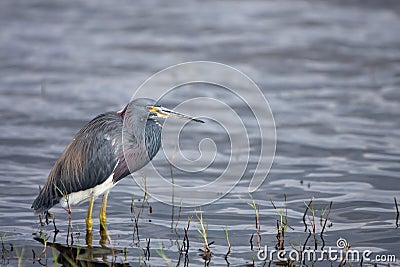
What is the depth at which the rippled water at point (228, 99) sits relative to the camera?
721cm

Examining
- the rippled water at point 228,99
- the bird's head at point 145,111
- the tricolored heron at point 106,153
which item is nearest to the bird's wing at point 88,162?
the tricolored heron at point 106,153

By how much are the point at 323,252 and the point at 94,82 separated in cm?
670

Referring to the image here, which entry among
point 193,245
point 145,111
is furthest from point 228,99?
point 193,245

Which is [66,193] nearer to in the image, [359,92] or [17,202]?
[17,202]

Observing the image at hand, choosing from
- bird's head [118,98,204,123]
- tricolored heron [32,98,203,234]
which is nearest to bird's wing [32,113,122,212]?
tricolored heron [32,98,203,234]

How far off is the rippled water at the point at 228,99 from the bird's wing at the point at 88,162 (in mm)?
339

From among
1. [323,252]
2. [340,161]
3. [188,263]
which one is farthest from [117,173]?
[340,161]

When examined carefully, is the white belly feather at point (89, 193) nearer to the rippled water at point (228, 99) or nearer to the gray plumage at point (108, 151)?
the gray plumage at point (108, 151)

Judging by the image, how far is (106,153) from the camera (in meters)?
7.00

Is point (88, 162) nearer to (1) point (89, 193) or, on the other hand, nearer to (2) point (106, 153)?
(2) point (106, 153)

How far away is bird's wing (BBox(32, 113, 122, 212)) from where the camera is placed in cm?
700

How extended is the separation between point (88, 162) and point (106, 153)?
0.18 meters

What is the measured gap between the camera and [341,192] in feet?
26.8

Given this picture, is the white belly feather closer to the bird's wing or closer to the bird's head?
the bird's wing
